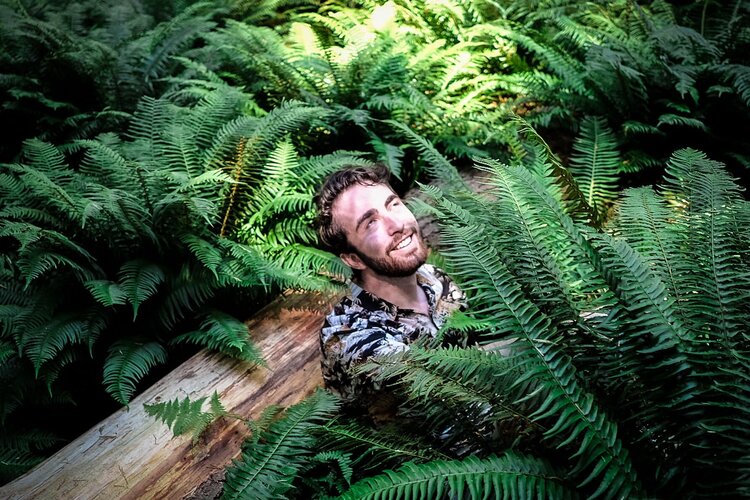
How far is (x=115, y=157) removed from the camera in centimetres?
330

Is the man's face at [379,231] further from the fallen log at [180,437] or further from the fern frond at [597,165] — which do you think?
the fern frond at [597,165]

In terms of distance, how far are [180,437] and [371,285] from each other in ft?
3.83

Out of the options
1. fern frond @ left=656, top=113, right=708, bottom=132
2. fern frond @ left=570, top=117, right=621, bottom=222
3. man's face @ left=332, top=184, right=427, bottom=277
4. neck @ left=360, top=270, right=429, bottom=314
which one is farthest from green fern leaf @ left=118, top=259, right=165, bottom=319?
fern frond @ left=656, top=113, right=708, bottom=132

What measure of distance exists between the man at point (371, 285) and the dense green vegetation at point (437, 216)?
0.23 metres

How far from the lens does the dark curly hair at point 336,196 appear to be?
2777 mm

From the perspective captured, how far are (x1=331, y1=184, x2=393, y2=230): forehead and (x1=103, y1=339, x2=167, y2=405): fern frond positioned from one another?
4.22 feet

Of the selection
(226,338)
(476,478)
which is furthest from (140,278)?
(476,478)

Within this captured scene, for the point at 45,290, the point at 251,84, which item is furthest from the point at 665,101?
the point at 45,290

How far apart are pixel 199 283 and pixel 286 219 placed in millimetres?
813

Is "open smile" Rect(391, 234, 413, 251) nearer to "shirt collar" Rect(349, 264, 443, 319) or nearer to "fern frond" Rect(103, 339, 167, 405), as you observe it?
"shirt collar" Rect(349, 264, 443, 319)

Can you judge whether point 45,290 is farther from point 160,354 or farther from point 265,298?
point 265,298

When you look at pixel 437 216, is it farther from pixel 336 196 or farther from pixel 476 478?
pixel 476 478

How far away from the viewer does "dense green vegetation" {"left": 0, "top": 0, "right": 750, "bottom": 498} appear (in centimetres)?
159

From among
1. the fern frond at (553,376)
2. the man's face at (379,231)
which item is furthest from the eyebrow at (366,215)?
the fern frond at (553,376)
